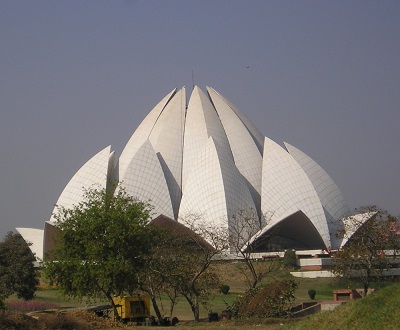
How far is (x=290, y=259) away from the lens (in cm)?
4128

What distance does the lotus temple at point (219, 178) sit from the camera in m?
45.6

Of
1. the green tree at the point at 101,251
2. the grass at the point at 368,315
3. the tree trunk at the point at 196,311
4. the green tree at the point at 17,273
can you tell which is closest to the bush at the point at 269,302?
the tree trunk at the point at 196,311

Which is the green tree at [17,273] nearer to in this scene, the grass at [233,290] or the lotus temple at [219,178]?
the grass at [233,290]

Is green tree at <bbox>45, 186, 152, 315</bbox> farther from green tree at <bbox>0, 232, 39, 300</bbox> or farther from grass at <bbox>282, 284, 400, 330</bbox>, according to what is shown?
grass at <bbox>282, 284, 400, 330</bbox>

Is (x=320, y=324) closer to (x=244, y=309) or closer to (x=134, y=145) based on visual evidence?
(x=244, y=309)

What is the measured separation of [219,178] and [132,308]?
23.9 metres

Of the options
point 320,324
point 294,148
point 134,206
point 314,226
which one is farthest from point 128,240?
point 294,148

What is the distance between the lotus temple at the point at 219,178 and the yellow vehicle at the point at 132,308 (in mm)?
20516

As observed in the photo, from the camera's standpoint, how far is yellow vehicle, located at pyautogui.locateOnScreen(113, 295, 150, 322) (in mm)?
21688

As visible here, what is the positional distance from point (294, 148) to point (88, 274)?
30.2m

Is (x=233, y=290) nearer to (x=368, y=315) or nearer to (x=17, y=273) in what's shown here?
(x=17, y=273)

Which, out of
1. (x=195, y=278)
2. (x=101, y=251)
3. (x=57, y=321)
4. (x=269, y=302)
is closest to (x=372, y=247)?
(x=269, y=302)

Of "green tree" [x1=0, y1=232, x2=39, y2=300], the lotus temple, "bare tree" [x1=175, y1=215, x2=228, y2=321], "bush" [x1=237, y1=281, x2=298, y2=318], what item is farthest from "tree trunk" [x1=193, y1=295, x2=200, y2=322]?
the lotus temple

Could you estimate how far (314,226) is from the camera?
45562 millimetres
